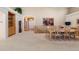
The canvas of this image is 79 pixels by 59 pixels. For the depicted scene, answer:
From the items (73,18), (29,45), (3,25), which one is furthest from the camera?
(73,18)

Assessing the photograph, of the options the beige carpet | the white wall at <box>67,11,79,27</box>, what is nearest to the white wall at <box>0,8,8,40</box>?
the beige carpet

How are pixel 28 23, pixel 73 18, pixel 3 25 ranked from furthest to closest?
1. pixel 73 18
2. pixel 28 23
3. pixel 3 25

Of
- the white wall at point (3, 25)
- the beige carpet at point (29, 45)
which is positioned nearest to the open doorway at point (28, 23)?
the beige carpet at point (29, 45)

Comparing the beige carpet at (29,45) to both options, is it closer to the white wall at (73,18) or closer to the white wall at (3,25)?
the white wall at (3,25)

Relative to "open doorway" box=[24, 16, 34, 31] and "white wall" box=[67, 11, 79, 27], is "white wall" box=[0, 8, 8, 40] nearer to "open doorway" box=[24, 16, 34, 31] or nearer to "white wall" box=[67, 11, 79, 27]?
"open doorway" box=[24, 16, 34, 31]

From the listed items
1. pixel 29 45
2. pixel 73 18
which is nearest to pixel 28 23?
pixel 29 45

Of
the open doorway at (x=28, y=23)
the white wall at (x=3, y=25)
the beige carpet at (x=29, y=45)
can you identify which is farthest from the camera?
the open doorway at (x=28, y=23)

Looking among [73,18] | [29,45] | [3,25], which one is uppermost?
[73,18]

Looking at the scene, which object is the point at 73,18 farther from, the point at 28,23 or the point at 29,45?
the point at 29,45

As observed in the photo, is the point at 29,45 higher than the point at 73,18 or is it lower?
lower

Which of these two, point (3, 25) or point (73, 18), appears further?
point (73, 18)

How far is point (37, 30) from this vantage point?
9.25 feet
